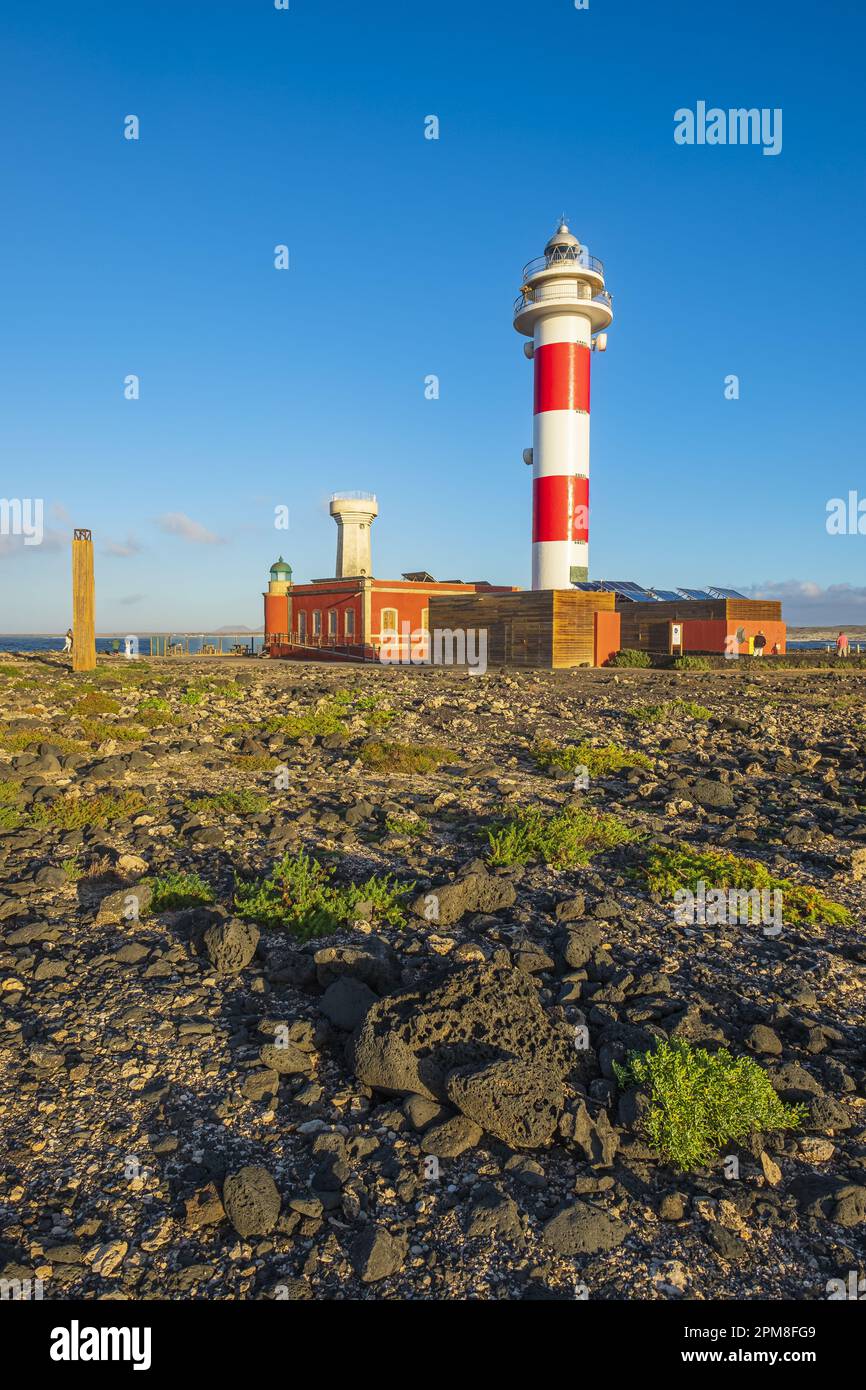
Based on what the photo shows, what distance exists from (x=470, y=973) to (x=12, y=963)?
283 cm

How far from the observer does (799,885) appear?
6145 mm

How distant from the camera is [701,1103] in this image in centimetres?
351

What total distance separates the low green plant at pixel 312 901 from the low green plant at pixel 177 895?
26 cm

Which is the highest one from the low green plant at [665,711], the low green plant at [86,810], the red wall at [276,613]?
the red wall at [276,613]

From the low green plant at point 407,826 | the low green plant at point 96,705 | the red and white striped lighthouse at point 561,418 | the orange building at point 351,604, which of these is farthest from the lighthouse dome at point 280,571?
the low green plant at point 407,826

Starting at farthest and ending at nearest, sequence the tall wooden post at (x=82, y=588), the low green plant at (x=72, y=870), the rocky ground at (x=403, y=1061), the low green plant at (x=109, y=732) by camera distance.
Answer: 1. the tall wooden post at (x=82, y=588)
2. the low green plant at (x=109, y=732)
3. the low green plant at (x=72, y=870)
4. the rocky ground at (x=403, y=1061)

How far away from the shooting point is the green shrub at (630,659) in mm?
30797

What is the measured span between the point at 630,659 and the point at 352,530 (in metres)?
21.2

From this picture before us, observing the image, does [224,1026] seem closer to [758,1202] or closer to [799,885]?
[758,1202]

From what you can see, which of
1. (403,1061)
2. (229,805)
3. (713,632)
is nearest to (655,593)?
(713,632)

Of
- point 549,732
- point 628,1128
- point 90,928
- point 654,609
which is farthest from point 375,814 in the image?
point 654,609

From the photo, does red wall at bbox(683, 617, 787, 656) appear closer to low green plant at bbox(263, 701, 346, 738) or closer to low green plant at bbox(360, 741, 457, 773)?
low green plant at bbox(263, 701, 346, 738)

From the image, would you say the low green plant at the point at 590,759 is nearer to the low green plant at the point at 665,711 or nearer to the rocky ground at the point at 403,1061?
the rocky ground at the point at 403,1061

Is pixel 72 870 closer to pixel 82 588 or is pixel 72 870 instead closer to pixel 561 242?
pixel 82 588
